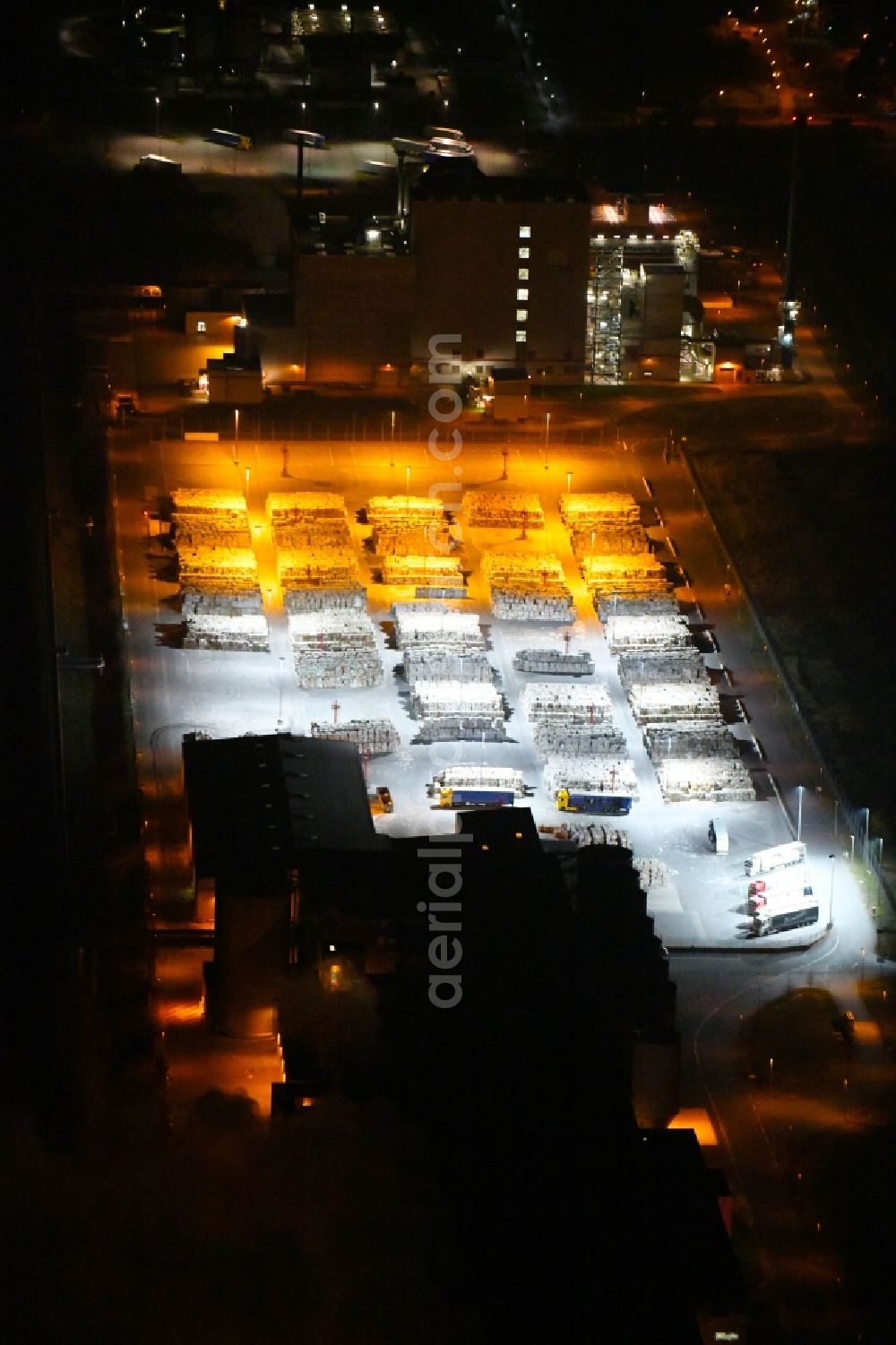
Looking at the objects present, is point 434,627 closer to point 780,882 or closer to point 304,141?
point 780,882

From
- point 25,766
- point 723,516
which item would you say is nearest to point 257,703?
point 25,766

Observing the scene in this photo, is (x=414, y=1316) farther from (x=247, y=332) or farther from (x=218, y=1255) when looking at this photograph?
(x=247, y=332)

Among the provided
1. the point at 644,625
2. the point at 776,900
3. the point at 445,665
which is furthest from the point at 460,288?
the point at 776,900

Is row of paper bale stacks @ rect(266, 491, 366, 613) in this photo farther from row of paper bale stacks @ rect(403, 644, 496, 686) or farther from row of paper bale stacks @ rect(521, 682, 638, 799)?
row of paper bale stacks @ rect(521, 682, 638, 799)

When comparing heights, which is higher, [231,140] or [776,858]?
[776,858]

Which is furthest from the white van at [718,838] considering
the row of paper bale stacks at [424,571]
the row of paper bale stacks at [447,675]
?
the row of paper bale stacks at [424,571]

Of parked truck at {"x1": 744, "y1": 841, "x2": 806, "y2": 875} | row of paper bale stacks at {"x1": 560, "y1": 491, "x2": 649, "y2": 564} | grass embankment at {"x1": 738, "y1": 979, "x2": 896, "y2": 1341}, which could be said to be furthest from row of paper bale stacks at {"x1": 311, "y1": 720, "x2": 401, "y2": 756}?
grass embankment at {"x1": 738, "y1": 979, "x2": 896, "y2": 1341}
